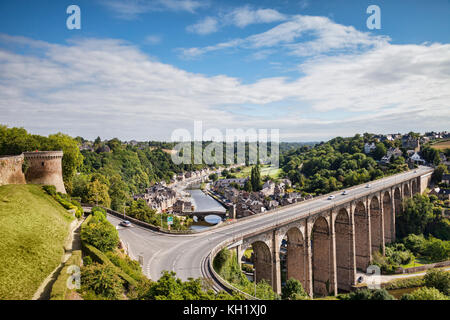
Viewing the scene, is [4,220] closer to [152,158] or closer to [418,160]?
[418,160]

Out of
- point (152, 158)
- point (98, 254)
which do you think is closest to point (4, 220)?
point (98, 254)

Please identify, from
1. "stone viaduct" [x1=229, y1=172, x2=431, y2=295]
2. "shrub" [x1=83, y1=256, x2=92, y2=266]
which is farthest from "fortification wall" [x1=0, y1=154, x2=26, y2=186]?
"stone viaduct" [x1=229, y1=172, x2=431, y2=295]

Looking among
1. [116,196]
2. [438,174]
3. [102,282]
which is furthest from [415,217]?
[102,282]

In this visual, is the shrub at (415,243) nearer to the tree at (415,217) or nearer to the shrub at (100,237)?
the tree at (415,217)

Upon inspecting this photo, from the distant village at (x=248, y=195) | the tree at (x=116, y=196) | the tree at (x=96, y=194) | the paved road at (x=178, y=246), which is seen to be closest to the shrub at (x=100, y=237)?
the paved road at (x=178, y=246)

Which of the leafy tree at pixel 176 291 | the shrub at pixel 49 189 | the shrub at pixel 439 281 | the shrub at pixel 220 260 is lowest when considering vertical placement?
the shrub at pixel 439 281

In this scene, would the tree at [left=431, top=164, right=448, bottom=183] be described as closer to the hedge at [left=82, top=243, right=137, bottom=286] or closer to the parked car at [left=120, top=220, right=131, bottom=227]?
the parked car at [left=120, top=220, right=131, bottom=227]

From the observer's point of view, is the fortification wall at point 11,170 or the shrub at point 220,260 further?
the fortification wall at point 11,170
